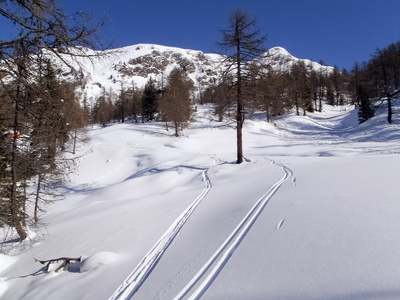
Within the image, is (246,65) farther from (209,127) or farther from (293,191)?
(209,127)

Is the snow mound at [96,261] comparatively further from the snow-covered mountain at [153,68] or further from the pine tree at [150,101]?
the snow-covered mountain at [153,68]

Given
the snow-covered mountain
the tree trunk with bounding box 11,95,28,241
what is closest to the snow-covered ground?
the tree trunk with bounding box 11,95,28,241

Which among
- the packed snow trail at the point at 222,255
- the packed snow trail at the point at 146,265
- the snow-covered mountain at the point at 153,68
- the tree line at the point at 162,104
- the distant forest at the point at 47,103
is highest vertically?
the snow-covered mountain at the point at 153,68

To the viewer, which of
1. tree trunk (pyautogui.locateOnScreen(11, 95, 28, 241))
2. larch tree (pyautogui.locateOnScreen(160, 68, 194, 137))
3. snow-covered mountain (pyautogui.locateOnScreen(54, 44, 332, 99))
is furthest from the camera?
snow-covered mountain (pyautogui.locateOnScreen(54, 44, 332, 99))

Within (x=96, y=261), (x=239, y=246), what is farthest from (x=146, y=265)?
(x=239, y=246)

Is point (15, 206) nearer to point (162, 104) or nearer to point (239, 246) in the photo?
point (239, 246)

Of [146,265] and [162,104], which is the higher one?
[162,104]

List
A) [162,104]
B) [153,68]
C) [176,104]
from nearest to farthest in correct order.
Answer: [176,104], [162,104], [153,68]

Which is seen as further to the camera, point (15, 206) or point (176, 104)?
point (176, 104)

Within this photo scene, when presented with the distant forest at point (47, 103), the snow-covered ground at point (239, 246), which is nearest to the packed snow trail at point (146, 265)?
the snow-covered ground at point (239, 246)

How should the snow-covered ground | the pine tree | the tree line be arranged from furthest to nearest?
the pine tree
the tree line
the snow-covered ground

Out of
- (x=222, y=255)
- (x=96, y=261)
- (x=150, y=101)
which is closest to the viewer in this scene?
(x=222, y=255)

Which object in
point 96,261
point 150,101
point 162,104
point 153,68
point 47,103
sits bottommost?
point 96,261

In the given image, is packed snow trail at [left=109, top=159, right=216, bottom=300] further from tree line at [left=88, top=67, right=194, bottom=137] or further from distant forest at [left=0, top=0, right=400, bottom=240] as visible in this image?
tree line at [left=88, top=67, right=194, bottom=137]
